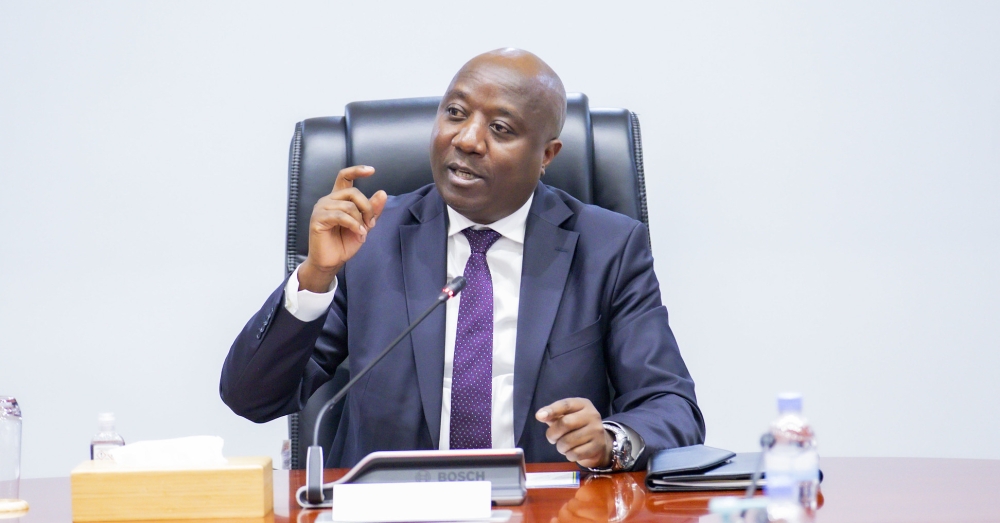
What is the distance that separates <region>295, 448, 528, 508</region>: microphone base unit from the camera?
143cm

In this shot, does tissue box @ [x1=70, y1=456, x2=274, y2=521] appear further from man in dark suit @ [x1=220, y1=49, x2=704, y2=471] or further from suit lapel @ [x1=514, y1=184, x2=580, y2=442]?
suit lapel @ [x1=514, y1=184, x2=580, y2=442]

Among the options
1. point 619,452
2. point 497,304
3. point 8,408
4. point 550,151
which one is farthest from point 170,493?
point 550,151

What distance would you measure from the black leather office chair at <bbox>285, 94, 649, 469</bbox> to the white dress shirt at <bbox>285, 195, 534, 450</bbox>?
15cm

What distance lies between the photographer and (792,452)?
1244mm

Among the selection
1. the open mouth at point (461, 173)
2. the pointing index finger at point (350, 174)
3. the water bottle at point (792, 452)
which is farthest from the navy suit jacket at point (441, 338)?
the water bottle at point (792, 452)

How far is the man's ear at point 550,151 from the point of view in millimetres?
2291

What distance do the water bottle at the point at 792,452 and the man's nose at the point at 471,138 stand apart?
108 cm

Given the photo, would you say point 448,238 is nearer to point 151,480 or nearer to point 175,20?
point 151,480

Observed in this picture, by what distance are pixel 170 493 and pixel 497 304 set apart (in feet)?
3.24

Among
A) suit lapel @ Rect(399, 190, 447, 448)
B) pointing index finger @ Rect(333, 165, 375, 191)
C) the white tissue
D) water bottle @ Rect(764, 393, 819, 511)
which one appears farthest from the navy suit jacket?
water bottle @ Rect(764, 393, 819, 511)

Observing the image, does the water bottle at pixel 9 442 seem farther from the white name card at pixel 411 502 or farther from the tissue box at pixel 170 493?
the white name card at pixel 411 502

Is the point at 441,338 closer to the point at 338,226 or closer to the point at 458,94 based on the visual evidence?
the point at 338,226

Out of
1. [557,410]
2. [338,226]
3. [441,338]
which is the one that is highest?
[338,226]

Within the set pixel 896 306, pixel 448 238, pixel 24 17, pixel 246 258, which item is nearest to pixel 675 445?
pixel 448 238
